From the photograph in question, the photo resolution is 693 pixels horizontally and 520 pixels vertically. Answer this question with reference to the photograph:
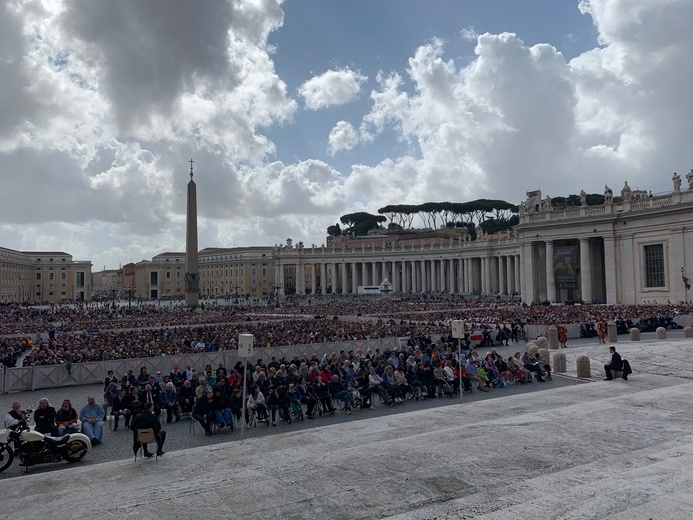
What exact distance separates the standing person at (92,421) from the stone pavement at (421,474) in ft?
5.31

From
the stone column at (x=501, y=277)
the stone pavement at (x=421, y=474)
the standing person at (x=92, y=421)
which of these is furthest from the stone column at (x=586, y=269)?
the standing person at (x=92, y=421)

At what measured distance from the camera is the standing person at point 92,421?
1091 cm

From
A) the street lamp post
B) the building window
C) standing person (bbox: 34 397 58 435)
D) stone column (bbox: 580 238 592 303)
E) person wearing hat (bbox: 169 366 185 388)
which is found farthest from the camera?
stone column (bbox: 580 238 592 303)

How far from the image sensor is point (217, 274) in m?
130

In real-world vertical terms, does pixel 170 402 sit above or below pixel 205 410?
below

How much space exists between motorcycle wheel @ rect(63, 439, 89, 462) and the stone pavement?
47 centimetres

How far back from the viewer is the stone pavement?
7098 millimetres

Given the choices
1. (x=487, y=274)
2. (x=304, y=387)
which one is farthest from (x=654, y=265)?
(x=304, y=387)

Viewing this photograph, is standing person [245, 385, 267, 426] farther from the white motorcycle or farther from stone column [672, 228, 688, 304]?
stone column [672, 228, 688, 304]

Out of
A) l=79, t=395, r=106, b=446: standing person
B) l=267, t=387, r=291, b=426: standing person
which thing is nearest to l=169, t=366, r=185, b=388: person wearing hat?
l=79, t=395, r=106, b=446: standing person

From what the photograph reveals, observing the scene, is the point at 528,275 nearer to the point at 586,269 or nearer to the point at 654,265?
the point at 586,269

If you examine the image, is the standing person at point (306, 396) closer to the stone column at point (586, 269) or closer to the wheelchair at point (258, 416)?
the wheelchair at point (258, 416)

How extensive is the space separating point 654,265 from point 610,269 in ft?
12.2

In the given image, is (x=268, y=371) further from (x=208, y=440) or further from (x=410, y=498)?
(x=410, y=498)
